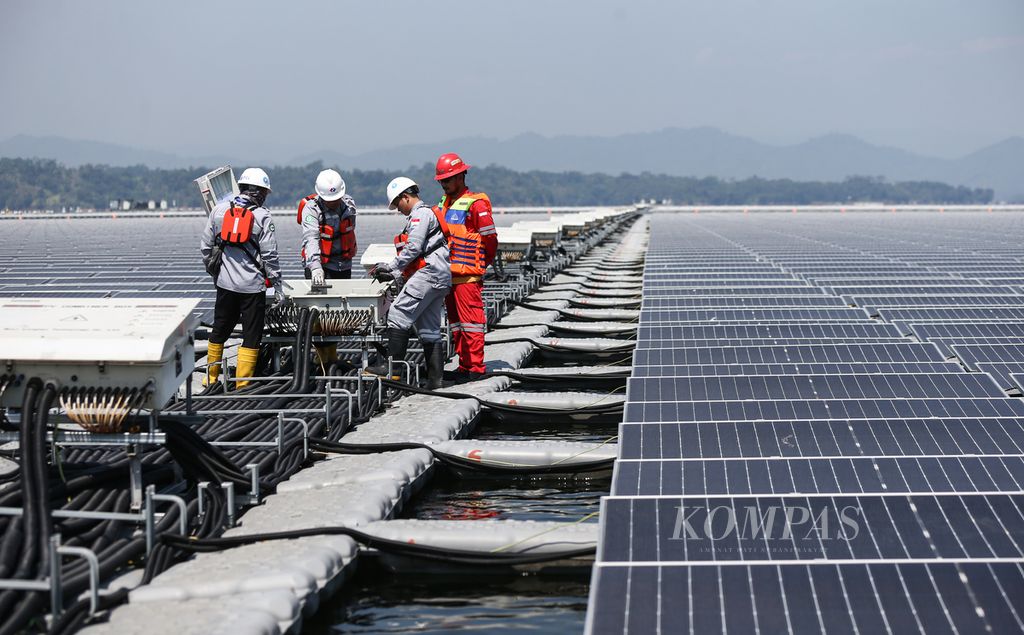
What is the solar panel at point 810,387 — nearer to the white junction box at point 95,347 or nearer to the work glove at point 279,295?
the work glove at point 279,295

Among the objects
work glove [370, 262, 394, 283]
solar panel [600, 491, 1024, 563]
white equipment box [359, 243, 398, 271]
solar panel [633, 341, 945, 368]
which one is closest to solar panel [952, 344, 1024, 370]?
solar panel [633, 341, 945, 368]

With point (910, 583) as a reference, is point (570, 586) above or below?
below

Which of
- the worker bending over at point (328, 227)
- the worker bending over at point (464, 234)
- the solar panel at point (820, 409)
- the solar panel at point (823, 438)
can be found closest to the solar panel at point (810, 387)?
the solar panel at point (820, 409)

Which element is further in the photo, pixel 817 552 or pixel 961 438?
pixel 961 438

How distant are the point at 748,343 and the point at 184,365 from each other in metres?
8.51

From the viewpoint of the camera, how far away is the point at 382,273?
1290 cm

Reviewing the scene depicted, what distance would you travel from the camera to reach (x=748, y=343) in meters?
14.9

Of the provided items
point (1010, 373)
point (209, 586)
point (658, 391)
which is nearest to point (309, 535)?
point (209, 586)

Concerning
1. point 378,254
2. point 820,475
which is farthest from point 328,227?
point 820,475

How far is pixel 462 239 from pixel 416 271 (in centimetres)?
62

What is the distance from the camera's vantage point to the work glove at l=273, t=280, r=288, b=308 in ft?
38.7

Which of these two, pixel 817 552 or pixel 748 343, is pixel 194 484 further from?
pixel 748 343

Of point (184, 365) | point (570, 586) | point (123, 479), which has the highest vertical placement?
point (184, 365)

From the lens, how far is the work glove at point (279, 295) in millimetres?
11805
